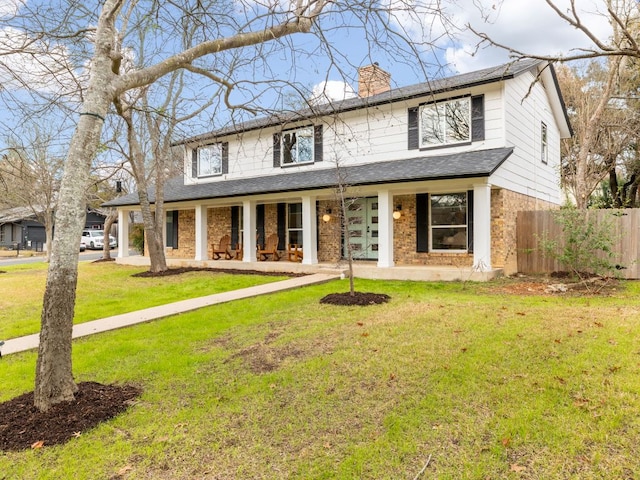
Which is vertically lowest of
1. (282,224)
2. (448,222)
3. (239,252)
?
(239,252)

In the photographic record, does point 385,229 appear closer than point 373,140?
Yes

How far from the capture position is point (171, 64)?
3.97 meters

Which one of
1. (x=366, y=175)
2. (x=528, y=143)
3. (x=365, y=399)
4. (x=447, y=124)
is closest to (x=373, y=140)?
(x=366, y=175)

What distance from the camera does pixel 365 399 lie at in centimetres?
350

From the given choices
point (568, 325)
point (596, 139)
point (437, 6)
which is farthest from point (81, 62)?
point (596, 139)

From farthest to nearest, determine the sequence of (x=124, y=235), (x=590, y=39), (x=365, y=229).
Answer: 1. (x=124, y=235)
2. (x=365, y=229)
3. (x=590, y=39)

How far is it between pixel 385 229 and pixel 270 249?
4.97 meters

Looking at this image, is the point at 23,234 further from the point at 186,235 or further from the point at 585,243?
the point at 585,243

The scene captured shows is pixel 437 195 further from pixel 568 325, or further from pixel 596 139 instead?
pixel 596 139

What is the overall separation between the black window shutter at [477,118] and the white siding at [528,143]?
609 mm

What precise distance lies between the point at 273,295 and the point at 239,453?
5962 millimetres

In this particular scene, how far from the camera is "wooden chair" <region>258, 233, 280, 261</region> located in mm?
14289

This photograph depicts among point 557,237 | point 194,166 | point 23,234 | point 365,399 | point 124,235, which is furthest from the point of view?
point 23,234

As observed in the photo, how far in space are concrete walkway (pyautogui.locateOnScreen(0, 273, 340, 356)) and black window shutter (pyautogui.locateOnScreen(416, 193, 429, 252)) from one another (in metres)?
3.69
